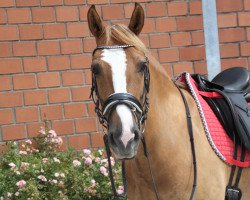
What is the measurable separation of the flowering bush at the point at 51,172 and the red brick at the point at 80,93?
448 millimetres

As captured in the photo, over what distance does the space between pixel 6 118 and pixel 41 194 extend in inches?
37.3

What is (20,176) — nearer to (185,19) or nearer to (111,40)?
(111,40)

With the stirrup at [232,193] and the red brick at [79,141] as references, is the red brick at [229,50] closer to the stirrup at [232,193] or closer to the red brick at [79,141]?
the red brick at [79,141]

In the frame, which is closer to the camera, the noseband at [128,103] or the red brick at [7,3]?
the noseband at [128,103]

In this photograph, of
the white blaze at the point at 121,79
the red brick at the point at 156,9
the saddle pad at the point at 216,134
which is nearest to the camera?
the white blaze at the point at 121,79

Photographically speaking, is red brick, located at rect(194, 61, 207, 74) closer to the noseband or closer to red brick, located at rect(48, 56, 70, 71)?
red brick, located at rect(48, 56, 70, 71)

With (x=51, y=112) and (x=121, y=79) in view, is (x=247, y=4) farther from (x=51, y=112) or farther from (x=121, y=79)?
(x=121, y=79)

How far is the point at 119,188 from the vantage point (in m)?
4.42

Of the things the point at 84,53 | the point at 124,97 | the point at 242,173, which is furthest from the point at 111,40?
the point at 84,53

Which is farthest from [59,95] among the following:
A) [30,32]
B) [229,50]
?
[229,50]

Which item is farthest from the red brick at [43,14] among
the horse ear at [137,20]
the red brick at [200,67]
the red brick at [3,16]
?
the horse ear at [137,20]

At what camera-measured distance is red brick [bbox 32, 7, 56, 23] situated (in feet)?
16.1

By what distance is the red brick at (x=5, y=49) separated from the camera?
482cm

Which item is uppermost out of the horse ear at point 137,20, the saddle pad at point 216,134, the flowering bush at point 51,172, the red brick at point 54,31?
the red brick at point 54,31
